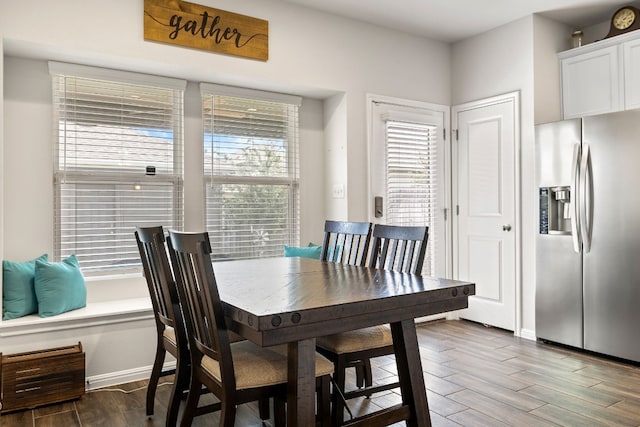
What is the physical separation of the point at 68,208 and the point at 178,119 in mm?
1017

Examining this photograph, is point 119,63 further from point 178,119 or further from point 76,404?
point 76,404

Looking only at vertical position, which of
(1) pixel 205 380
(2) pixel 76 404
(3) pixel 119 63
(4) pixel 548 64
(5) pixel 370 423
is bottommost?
(2) pixel 76 404

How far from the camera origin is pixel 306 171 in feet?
13.9

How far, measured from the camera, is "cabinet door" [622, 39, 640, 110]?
363cm

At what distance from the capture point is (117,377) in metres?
3.00

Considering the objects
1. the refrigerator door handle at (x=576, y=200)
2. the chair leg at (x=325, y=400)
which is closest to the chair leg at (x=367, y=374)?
the chair leg at (x=325, y=400)

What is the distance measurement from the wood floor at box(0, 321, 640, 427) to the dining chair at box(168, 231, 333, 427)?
0.67m

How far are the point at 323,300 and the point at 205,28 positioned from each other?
2453 mm

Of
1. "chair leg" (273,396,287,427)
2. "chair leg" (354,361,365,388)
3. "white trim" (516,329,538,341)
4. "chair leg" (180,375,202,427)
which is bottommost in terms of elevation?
"white trim" (516,329,538,341)

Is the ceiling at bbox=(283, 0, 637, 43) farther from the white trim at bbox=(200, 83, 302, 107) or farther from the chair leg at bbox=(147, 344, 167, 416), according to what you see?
the chair leg at bbox=(147, 344, 167, 416)

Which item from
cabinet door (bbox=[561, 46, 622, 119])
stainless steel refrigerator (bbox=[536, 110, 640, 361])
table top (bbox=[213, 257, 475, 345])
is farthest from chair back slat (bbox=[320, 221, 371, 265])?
cabinet door (bbox=[561, 46, 622, 119])

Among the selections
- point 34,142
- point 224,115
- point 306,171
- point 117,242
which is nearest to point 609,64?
point 306,171

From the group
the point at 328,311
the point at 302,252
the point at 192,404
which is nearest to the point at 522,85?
the point at 302,252

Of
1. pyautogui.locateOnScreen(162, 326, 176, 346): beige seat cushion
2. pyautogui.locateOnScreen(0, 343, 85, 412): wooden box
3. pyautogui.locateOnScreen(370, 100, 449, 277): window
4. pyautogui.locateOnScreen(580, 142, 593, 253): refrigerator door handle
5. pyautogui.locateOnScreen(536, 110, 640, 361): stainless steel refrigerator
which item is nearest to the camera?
pyautogui.locateOnScreen(162, 326, 176, 346): beige seat cushion
